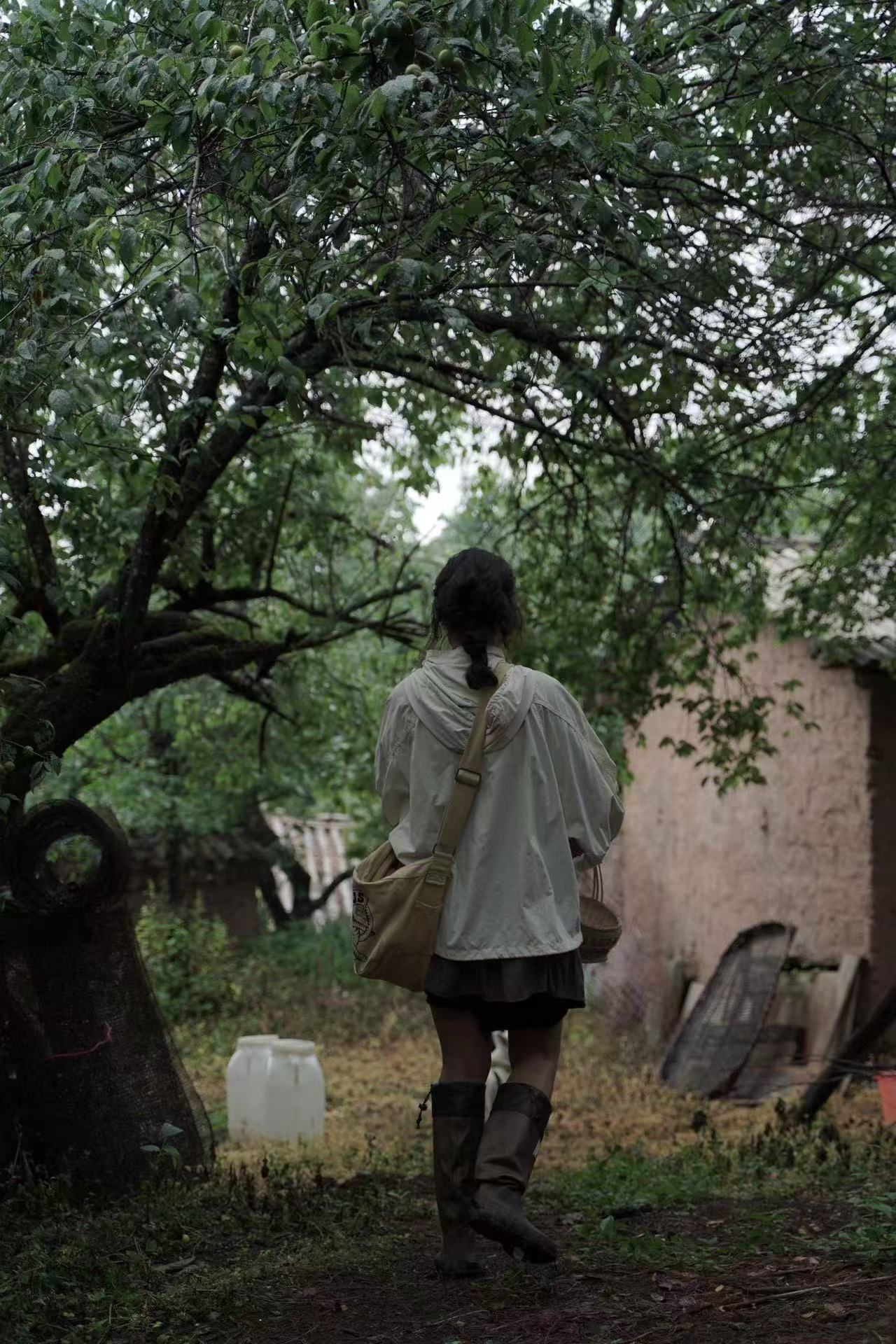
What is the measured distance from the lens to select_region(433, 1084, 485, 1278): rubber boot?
353 cm

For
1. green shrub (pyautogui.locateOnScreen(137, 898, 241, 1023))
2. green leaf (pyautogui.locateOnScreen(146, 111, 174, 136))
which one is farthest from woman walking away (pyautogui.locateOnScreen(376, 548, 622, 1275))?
green shrub (pyautogui.locateOnScreen(137, 898, 241, 1023))

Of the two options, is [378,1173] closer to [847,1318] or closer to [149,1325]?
[149,1325]

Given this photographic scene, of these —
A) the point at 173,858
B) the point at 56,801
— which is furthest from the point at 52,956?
the point at 173,858

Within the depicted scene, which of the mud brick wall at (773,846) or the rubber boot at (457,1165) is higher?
the mud brick wall at (773,846)

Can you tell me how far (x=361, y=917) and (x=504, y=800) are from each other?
483 millimetres

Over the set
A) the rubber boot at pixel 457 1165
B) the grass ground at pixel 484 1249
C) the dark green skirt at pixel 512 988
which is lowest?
the grass ground at pixel 484 1249

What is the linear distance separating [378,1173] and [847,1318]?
9.46 ft

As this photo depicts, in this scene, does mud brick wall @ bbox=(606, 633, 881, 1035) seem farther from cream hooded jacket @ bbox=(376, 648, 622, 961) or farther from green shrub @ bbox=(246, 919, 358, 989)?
cream hooded jacket @ bbox=(376, 648, 622, 961)

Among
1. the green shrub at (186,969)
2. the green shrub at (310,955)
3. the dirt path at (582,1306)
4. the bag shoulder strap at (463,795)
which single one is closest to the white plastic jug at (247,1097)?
the dirt path at (582,1306)

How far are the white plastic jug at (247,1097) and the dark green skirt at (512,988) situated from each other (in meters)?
3.63

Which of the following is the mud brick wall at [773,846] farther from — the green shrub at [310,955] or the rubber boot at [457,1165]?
the rubber boot at [457,1165]

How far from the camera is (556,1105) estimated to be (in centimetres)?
820

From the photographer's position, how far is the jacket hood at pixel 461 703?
3598 millimetres

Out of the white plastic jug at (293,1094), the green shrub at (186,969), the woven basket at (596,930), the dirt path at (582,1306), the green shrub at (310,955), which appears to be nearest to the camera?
the dirt path at (582,1306)
